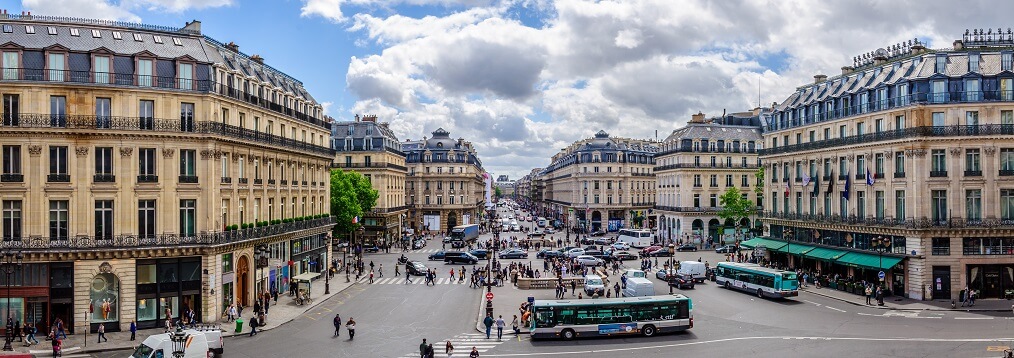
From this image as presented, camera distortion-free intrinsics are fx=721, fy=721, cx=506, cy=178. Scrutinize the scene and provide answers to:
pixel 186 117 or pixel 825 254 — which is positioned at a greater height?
pixel 186 117

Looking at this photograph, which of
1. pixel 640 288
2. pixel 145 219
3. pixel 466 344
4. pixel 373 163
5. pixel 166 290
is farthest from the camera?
pixel 373 163

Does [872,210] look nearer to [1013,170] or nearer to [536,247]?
[1013,170]

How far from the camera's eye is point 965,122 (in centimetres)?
4872

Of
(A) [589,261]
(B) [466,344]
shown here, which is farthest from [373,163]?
(B) [466,344]

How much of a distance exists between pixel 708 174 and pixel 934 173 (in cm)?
4854

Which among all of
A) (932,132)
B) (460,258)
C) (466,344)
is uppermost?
(932,132)

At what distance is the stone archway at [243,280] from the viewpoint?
46.3 metres

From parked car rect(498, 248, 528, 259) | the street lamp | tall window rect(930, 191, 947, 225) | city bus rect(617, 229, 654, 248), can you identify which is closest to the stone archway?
the street lamp

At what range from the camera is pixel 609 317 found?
38.2m

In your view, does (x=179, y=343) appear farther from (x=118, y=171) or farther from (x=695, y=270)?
(x=695, y=270)

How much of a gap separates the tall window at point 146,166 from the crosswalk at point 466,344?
61.2ft

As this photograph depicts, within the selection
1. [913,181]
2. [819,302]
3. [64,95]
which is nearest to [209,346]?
[64,95]

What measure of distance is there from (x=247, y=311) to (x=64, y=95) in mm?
16667

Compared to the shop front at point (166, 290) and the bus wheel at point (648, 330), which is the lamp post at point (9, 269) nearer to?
the shop front at point (166, 290)
